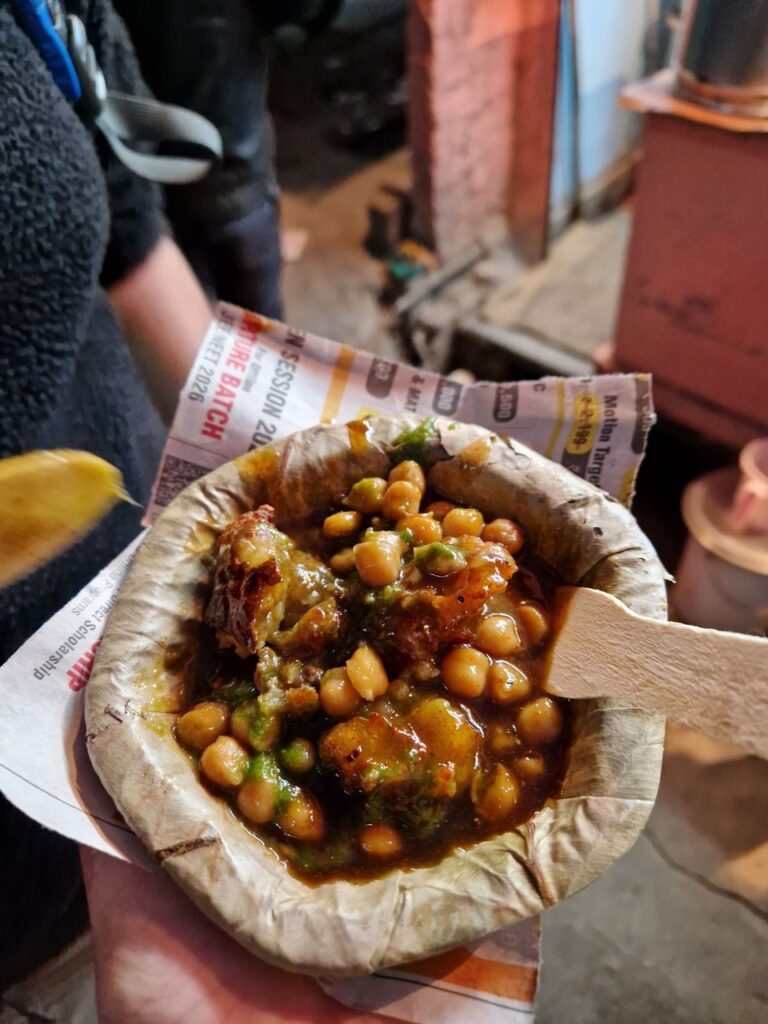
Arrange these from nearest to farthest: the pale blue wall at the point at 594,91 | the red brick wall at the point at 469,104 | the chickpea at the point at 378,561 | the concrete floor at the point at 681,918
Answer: the chickpea at the point at 378,561 → the concrete floor at the point at 681,918 → the red brick wall at the point at 469,104 → the pale blue wall at the point at 594,91

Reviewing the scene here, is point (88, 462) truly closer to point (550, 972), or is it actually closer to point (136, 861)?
point (136, 861)

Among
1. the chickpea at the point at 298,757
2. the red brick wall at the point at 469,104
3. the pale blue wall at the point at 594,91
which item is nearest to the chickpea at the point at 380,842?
the chickpea at the point at 298,757

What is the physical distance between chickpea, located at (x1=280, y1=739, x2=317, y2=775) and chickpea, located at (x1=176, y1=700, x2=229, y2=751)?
Answer: 0.31 ft

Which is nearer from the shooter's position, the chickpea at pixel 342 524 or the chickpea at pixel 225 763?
the chickpea at pixel 225 763

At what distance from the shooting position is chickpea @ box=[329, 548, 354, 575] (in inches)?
43.3

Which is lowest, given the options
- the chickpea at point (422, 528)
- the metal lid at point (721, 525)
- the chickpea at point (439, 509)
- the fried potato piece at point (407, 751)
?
the metal lid at point (721, 525)

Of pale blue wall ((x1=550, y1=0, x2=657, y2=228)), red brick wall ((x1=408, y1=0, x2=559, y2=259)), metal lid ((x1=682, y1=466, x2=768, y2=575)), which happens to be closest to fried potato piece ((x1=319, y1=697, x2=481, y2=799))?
metal lid ((x1=682, y1=466, x2=768, y2=575))

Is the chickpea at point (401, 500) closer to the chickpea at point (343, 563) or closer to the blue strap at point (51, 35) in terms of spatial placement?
the chickpea at point (343, 563)

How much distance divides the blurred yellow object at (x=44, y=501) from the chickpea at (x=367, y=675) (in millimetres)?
430

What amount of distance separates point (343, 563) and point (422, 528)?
0.13 m

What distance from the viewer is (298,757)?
963mm

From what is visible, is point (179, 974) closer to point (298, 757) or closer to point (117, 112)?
point (298, 757)

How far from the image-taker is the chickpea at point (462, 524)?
3.67 feet

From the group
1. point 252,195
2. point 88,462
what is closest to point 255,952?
point 88,462
